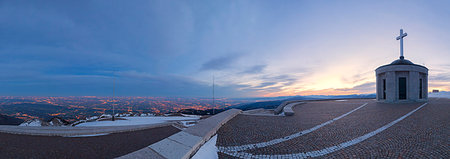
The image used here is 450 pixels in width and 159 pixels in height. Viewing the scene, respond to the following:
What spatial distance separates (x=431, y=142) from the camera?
17.7ft

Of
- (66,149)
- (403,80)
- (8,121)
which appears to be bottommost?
(8,121)

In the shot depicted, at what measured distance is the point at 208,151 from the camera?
5426 mm

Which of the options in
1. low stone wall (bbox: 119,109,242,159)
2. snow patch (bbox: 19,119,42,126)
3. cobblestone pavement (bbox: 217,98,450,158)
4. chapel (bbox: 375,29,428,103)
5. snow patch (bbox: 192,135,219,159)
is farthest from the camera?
chapel (bbox: 375,29,428,103)

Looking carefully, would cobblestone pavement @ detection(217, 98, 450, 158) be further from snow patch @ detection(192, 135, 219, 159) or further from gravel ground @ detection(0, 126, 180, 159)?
gravel ground @ detection(0, 126, 180, 159)

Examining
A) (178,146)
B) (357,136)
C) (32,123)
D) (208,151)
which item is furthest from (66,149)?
(32,123)

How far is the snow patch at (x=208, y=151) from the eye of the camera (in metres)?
5.06

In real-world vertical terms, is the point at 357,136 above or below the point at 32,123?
above

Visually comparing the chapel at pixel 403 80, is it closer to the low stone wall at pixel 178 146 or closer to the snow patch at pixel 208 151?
the low stone wall at pixel 178 146

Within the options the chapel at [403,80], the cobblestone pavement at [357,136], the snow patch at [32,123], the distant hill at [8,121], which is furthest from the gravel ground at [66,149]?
the chapel at [403,80]

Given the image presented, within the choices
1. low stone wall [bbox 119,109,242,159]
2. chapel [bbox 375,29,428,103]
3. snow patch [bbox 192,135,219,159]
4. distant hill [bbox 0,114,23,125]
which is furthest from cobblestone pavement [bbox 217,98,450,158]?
distant hill [bbox 0,114,23,125]

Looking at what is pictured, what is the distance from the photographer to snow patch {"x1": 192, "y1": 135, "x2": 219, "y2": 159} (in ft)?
16.6

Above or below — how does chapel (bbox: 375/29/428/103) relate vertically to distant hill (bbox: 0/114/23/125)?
above

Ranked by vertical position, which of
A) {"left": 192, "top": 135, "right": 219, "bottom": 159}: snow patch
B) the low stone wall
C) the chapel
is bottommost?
{"left": 192, "top": 135, "right": 219, "bottom": 159}: snow patch

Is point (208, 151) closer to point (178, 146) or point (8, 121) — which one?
point (178, 146)
